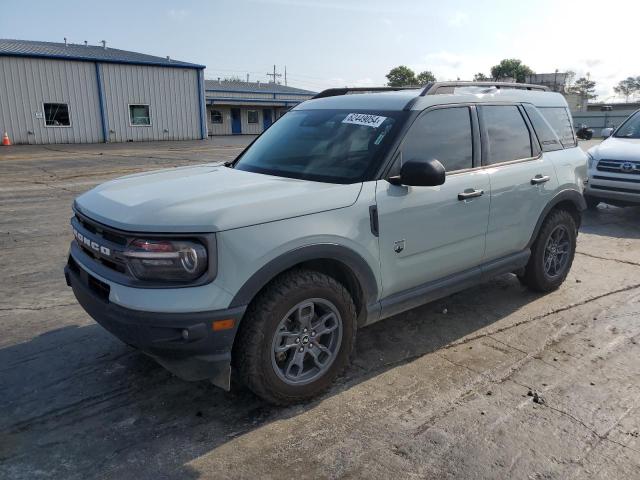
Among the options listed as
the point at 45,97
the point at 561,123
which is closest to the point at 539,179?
the point at 561,123

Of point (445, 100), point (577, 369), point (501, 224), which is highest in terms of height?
point (445, 100)

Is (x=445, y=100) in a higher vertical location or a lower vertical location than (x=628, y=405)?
higher

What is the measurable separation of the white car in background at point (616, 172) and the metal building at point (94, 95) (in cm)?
2583

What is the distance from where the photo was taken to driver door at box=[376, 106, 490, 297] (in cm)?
347

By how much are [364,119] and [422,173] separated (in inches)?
30.4

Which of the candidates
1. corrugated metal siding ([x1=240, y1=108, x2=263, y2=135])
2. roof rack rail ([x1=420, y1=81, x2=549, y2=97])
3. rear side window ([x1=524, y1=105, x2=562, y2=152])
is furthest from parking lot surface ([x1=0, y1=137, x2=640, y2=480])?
corrugated metal siding ([x1=240, y1=108, x2=263, y2=135])

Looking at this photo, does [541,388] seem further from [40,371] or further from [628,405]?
[40,371]

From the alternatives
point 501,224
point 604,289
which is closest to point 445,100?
point 501,224

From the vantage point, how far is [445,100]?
4000 mm

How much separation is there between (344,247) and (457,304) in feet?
7.18

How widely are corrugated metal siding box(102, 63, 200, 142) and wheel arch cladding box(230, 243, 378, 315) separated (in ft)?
93.4

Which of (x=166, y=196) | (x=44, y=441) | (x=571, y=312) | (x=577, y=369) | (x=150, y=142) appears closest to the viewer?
(x=44, y=441)

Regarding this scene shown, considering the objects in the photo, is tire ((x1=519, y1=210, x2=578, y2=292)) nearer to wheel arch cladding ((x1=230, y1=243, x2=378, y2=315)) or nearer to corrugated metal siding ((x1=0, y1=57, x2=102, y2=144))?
wheel arch cladding ((x1=230, y1=243, x2=378, y2=315))

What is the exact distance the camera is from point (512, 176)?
4359 millimetres
